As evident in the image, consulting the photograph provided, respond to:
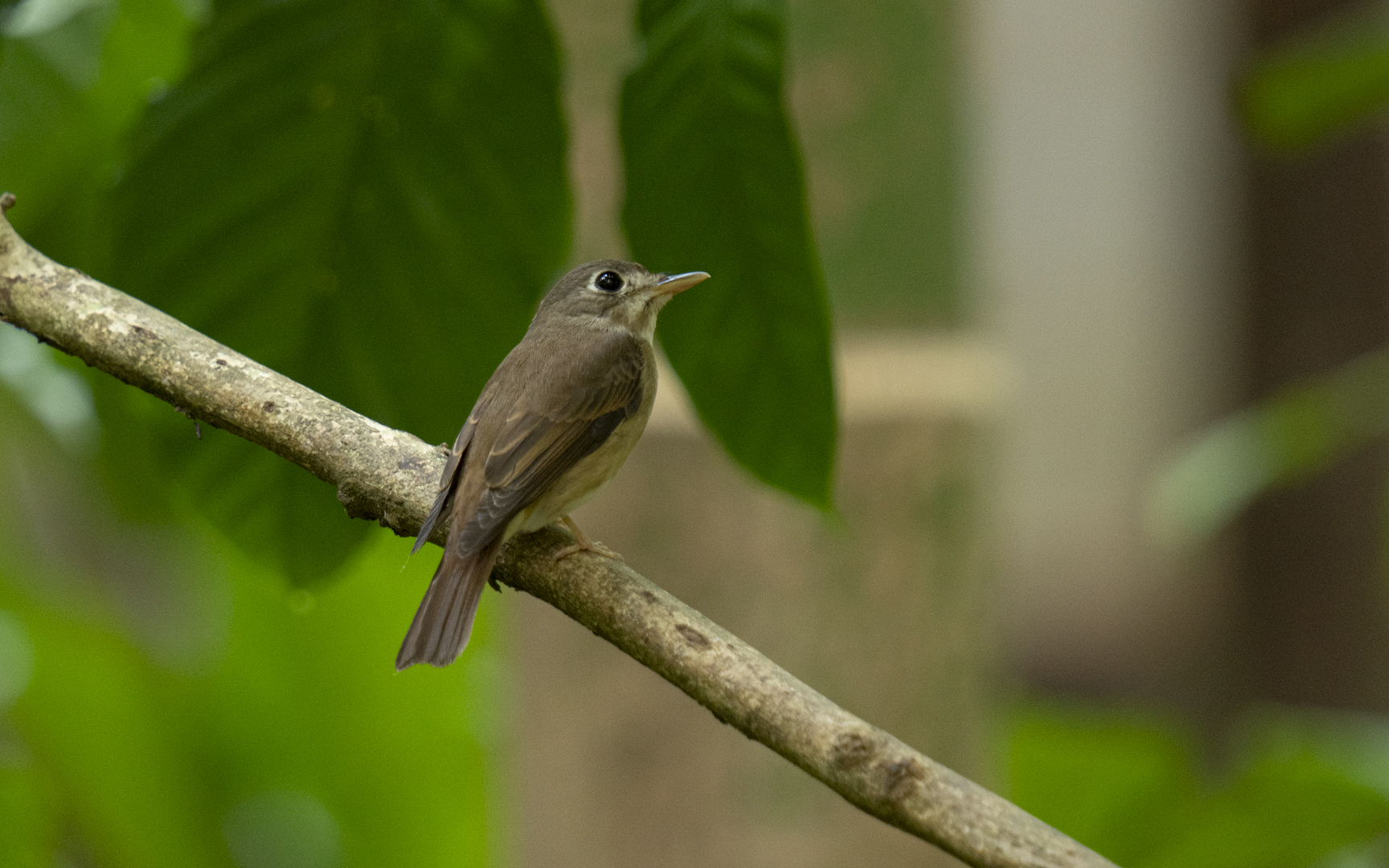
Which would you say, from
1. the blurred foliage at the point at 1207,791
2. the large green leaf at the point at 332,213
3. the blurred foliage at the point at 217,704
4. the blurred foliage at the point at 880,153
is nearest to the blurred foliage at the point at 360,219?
the large green leaf at the point at 332,213

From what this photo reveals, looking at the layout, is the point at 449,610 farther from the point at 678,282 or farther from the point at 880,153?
the point at 880,153

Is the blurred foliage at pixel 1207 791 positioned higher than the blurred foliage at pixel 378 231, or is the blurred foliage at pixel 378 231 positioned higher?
the blurred foliage at pixel 1207 791

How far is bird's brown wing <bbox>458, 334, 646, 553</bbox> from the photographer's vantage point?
5.93 feet

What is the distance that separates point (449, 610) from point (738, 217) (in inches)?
24.4

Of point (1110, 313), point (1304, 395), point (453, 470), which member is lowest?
point (453, 470)

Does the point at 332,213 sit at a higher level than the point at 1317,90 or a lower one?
lower

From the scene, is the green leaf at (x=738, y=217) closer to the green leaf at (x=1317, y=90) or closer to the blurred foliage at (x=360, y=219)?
the blurred foliage at (x=360, y=219)

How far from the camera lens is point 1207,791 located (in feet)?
12.5

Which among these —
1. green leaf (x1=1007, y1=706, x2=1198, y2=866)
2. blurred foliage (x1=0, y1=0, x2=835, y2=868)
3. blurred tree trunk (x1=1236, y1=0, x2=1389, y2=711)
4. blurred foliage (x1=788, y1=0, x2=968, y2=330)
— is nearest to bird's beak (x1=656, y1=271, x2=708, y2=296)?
blurred foliage (x1=0, y1=0, x2=835, y2=868)

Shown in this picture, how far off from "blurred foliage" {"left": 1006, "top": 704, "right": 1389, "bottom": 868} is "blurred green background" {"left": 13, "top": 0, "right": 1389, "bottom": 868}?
1 cm

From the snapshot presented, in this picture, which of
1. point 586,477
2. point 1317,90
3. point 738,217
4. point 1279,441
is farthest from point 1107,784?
point 738,217

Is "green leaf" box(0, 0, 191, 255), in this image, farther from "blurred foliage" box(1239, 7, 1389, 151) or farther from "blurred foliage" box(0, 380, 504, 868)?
"blurred foliage" box(1239, 7, 1389, 151)

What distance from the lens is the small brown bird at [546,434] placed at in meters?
1.73

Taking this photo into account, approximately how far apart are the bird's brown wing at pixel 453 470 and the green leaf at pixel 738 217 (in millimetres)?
318
